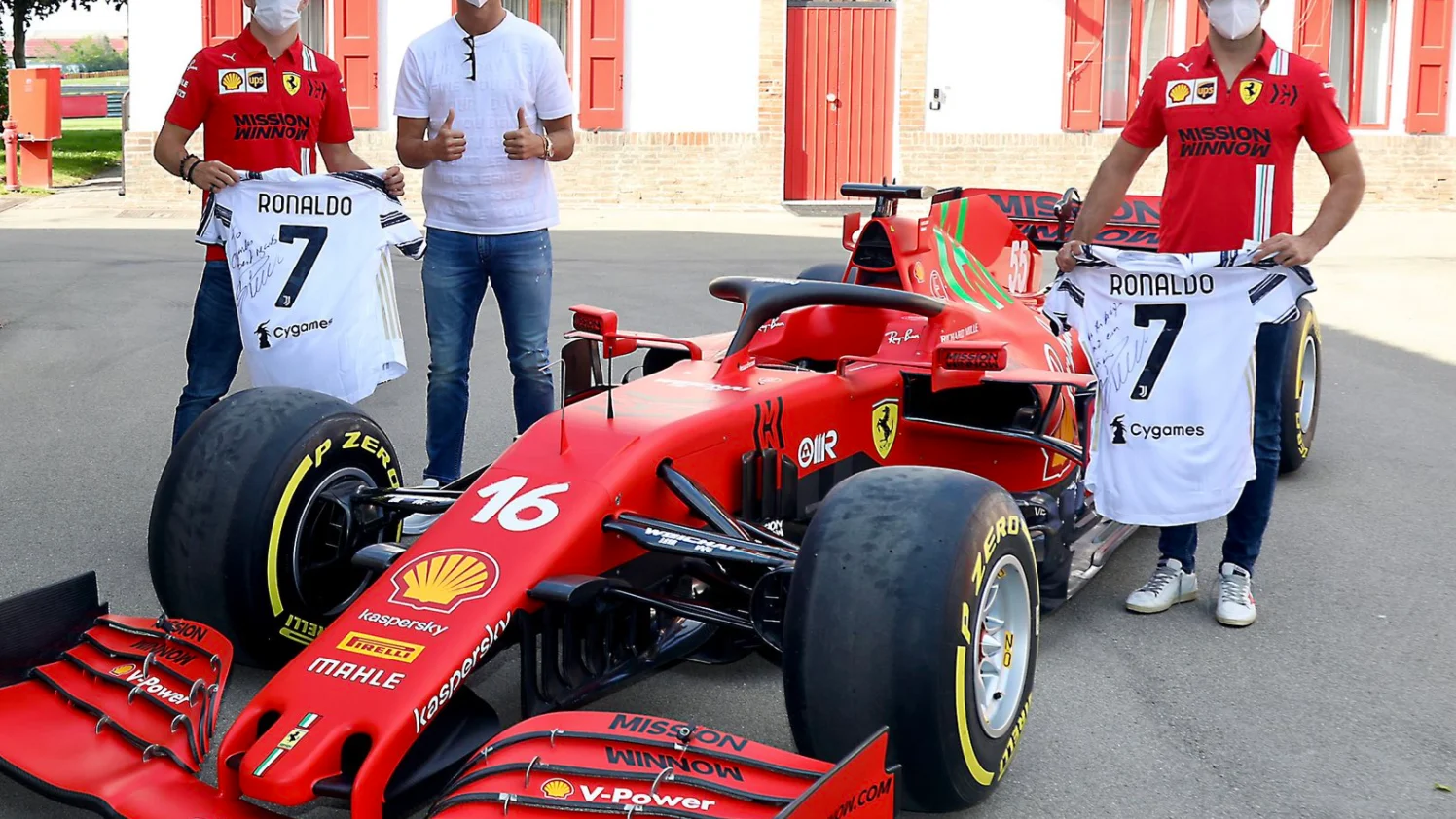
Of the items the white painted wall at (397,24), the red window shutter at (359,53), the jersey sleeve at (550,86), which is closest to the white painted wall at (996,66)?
the white painted wall at (397,24)

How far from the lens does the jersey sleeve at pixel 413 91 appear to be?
5.59 m

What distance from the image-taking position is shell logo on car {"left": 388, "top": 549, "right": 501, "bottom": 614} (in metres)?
3.46

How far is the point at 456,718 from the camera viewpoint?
3332 millimetres

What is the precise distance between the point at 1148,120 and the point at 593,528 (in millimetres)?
2491

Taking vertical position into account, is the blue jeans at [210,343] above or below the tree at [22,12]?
below

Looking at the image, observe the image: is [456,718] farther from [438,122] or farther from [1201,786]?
[438,122]

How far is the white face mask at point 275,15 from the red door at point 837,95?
1376cm

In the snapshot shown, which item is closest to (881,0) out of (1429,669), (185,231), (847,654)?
(185,231)

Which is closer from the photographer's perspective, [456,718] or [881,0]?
[456,718]

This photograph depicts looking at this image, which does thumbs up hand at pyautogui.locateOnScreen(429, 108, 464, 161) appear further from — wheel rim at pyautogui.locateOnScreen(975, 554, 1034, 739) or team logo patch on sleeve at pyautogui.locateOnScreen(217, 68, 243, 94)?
wheel rim at pyautogui.locateOnScreen(975, 554, 1034, 739)

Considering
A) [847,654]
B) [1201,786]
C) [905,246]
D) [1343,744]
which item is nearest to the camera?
[847,654]

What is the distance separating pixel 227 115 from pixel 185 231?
10.5 m

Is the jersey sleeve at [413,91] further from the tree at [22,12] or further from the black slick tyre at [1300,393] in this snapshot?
the tree at [22,12]
